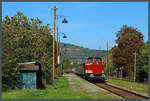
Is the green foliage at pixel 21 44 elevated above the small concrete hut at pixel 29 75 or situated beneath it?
elevated above

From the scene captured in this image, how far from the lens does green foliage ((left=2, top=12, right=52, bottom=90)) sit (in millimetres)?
20734

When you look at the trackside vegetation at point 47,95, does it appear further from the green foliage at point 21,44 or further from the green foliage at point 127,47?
the green foliage at point 127,47

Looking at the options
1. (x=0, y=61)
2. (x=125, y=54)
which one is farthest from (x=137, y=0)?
(x=125, y=54)

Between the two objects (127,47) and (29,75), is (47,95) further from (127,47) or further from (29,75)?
(127,47)

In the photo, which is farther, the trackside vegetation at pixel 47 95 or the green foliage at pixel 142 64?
the green foliage at pixel 142 64

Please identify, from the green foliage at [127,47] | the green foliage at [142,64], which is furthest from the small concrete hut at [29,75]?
the green foliage at [127,47]

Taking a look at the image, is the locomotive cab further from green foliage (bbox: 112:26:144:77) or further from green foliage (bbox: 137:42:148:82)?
green foliage (bbox: 112:26:144:77)

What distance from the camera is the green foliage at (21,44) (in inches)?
816

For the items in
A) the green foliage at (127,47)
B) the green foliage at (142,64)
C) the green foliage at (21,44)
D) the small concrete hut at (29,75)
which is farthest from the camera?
the green foliage at (127,47)

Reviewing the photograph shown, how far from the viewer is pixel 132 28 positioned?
185 ft

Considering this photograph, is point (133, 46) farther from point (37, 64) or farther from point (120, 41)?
point (37, 64)

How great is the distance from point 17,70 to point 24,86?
1808mm

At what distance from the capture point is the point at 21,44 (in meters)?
29.5

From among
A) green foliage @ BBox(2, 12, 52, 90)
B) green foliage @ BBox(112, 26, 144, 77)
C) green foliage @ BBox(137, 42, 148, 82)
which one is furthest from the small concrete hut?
green foliage @ BBox(112, 26, 144, 77)
